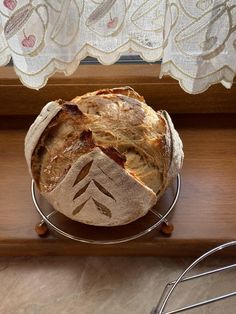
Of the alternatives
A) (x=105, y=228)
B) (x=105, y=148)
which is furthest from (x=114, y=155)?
(x=105, y=228)

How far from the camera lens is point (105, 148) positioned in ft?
1.76

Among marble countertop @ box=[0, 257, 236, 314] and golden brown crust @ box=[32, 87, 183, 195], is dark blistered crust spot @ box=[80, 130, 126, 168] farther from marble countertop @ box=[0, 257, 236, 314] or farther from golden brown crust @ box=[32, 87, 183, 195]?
marble countertop @ box=[0, 257, 236, 314]

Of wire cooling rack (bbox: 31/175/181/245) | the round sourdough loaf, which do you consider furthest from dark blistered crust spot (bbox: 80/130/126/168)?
wire cooling rack (bbox: 31/175/181/245)

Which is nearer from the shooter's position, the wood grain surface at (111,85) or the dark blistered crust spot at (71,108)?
the dark blistered crust spot at (71,108)

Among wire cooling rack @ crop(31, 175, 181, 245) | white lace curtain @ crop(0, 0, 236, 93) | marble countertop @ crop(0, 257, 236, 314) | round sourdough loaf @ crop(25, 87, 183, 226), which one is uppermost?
white lace curtain @ crop(0, 0, 236, 93)

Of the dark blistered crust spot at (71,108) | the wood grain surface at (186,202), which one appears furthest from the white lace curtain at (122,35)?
the wood grain surface at (186,202)

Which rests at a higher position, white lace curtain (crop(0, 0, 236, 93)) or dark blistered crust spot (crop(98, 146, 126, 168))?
white lace curtain (crop(0, 0, 236, 93))

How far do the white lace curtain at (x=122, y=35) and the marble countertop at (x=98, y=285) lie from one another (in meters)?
0.26

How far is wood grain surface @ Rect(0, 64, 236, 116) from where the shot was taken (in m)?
0.74

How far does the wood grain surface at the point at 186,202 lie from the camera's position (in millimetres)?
657

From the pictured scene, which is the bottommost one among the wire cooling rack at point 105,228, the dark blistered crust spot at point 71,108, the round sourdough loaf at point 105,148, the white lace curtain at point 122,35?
the wire cooling rack at point 105,228

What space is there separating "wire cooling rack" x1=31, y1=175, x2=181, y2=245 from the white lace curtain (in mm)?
186

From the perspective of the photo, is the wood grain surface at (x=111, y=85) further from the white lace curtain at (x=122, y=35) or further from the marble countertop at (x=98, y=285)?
the marble countertop at (x=98, y=285)

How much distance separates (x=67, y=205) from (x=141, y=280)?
0.17m
